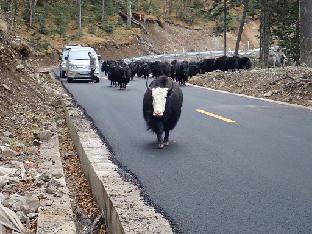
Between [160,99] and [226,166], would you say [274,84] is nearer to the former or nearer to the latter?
[160,99]

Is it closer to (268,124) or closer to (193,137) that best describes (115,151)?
(193,137)

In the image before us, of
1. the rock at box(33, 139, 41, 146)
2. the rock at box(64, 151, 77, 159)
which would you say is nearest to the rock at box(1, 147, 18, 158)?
the rock at box(64, 151, 77, 159)

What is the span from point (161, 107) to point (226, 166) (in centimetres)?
206

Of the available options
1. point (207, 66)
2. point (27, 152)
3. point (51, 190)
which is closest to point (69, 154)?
point (27, 152)

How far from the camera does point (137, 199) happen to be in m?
6.68

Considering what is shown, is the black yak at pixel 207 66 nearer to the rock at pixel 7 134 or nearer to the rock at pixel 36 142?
the rock at pixel 36 142

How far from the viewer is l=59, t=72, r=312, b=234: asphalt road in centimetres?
626

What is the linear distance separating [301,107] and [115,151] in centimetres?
805

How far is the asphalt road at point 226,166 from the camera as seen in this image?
6.26 meters

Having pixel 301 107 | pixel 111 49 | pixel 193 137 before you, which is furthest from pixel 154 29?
pixel 193 137

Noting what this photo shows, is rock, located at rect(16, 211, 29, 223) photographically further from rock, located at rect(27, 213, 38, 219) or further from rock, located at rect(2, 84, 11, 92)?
rock, located at rect(2, 84, 11, 92)

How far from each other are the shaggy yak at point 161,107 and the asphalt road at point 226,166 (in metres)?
0.36

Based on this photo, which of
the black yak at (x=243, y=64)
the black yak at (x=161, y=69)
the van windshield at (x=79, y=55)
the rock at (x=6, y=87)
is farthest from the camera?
the black yak at (x=243, y=64)

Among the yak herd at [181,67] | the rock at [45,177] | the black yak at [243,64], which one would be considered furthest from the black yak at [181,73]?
the rock at [45,177]
